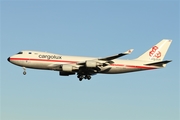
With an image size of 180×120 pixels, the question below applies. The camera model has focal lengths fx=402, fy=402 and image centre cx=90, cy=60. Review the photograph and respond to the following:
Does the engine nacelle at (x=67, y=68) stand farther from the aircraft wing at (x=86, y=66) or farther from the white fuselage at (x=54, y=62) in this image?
the white fuselage at (x=54, y=62)

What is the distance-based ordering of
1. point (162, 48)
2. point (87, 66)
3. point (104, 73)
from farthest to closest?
point (162, 48)
point (104, 73)
point (87, 66)

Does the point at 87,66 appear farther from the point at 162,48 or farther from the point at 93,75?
the point at 162,48

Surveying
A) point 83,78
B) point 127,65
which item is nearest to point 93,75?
point 83,78

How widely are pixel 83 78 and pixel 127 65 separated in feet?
20.7

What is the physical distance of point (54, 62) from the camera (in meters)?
53.0

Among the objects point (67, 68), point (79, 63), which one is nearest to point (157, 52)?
point (79, 63)

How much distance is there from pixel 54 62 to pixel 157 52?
15796 millimetres

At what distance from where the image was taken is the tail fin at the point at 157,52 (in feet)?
191

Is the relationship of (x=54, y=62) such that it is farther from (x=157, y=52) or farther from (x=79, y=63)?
(x=157, y=52)

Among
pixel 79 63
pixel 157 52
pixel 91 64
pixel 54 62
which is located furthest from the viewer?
pixel 157 52

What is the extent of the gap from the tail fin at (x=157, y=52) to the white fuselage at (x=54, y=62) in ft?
8.76

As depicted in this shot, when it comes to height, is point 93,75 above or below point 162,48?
below

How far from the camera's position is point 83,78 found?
54.7 meters

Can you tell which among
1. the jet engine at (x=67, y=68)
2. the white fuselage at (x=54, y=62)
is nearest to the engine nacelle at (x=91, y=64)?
the white fuselage at (x=54, y=62)
